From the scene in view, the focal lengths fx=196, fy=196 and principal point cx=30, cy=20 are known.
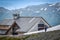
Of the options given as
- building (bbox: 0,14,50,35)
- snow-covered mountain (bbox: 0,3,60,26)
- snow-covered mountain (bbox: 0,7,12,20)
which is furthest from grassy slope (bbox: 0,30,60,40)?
snow-covered mountain (bbox: 0,7,12,20)

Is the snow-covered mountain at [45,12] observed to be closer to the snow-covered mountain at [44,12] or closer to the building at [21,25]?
the snow-covered mountain at [44,12]

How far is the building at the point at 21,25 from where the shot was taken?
7246 mm

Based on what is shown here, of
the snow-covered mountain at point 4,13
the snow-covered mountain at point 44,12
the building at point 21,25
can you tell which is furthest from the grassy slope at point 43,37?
the snow-covered mountain at point 4,13

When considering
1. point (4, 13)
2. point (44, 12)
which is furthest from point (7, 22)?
point (44, 12)

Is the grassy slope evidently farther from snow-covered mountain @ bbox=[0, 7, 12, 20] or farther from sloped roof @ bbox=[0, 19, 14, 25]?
snow-covered mountain @ bbox=[0, 7, 12, 20]

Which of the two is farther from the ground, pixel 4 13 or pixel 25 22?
pixel 4 13

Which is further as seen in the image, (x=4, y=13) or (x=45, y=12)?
(x=45, y=12)

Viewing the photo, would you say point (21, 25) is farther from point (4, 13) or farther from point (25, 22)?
point (4, 13)

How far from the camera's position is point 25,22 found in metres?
7.44

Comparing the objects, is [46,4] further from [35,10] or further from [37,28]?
[37,28]

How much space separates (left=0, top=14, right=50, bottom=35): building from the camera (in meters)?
7.25

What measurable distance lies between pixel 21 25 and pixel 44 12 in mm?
1003

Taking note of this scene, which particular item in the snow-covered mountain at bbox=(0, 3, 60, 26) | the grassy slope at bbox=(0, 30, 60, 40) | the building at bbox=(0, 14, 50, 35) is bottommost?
the grassy slope at bbox=(0, 30, 60, 40)

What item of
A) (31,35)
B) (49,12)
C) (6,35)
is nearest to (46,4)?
(49,12)
